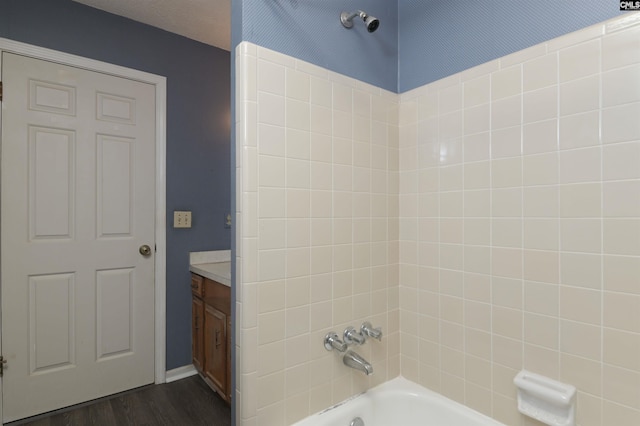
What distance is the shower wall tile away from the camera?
991mm

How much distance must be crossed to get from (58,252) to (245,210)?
1.66 m

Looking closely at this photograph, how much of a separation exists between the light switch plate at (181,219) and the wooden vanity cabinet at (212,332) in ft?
1.30

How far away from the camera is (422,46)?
1.55 metres

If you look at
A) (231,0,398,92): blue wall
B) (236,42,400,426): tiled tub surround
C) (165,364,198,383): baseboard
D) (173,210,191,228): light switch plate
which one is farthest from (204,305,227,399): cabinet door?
(231,0,398,92): blue wall

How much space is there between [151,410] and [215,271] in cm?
94

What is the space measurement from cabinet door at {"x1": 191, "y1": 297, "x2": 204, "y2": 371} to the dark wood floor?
19 centimetres

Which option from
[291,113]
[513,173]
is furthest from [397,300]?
[291,113]

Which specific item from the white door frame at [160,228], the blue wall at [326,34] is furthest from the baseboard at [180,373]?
the blue wall at [326,34]

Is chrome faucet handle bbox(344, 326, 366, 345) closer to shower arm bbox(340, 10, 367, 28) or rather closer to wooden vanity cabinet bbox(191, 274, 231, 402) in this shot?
wooden vanity cabinet bbox(191, 274, 231, 402)

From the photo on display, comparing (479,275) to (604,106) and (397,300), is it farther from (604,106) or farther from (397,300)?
(604,106)

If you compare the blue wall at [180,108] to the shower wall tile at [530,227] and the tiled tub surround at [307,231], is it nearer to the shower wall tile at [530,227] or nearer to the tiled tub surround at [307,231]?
the tiled tub surround at [307,231]

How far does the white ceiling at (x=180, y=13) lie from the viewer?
202 centimetres

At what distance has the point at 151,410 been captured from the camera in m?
2.00

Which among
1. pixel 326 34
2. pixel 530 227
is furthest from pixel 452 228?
pixel 326 34
